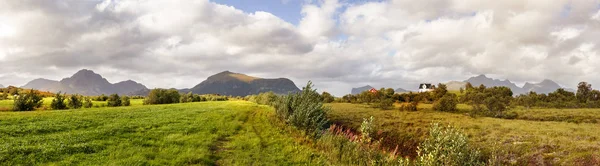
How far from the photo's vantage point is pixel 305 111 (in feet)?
88.5

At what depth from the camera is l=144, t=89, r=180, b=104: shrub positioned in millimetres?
65062

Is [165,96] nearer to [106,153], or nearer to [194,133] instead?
[194,133]

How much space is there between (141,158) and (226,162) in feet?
12.6

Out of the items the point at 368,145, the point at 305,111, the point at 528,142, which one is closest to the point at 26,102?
the point at 305,111

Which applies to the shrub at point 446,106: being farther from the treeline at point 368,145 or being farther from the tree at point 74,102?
the tree at point 74,102

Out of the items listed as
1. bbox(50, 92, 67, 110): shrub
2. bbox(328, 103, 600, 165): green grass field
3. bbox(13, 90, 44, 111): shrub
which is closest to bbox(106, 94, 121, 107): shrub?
bbox(50, 92, 67, 110): shrub

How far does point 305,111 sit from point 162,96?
50.8 metres

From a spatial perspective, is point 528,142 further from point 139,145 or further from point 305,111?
point 139,145

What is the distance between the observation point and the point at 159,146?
57.3ft

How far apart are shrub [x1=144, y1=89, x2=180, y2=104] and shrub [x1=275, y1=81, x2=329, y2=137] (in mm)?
42134

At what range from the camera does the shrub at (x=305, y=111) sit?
85.1 feet

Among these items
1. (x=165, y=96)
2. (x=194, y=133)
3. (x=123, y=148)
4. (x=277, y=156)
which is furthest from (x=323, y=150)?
(x=165, y=96)

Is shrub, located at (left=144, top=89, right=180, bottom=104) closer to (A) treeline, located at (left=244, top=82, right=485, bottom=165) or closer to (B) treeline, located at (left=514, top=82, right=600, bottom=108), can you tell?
(A) treeline, located at (left=244, top=82, right=485, bottom=165)

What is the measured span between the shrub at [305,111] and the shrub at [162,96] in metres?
42.1
